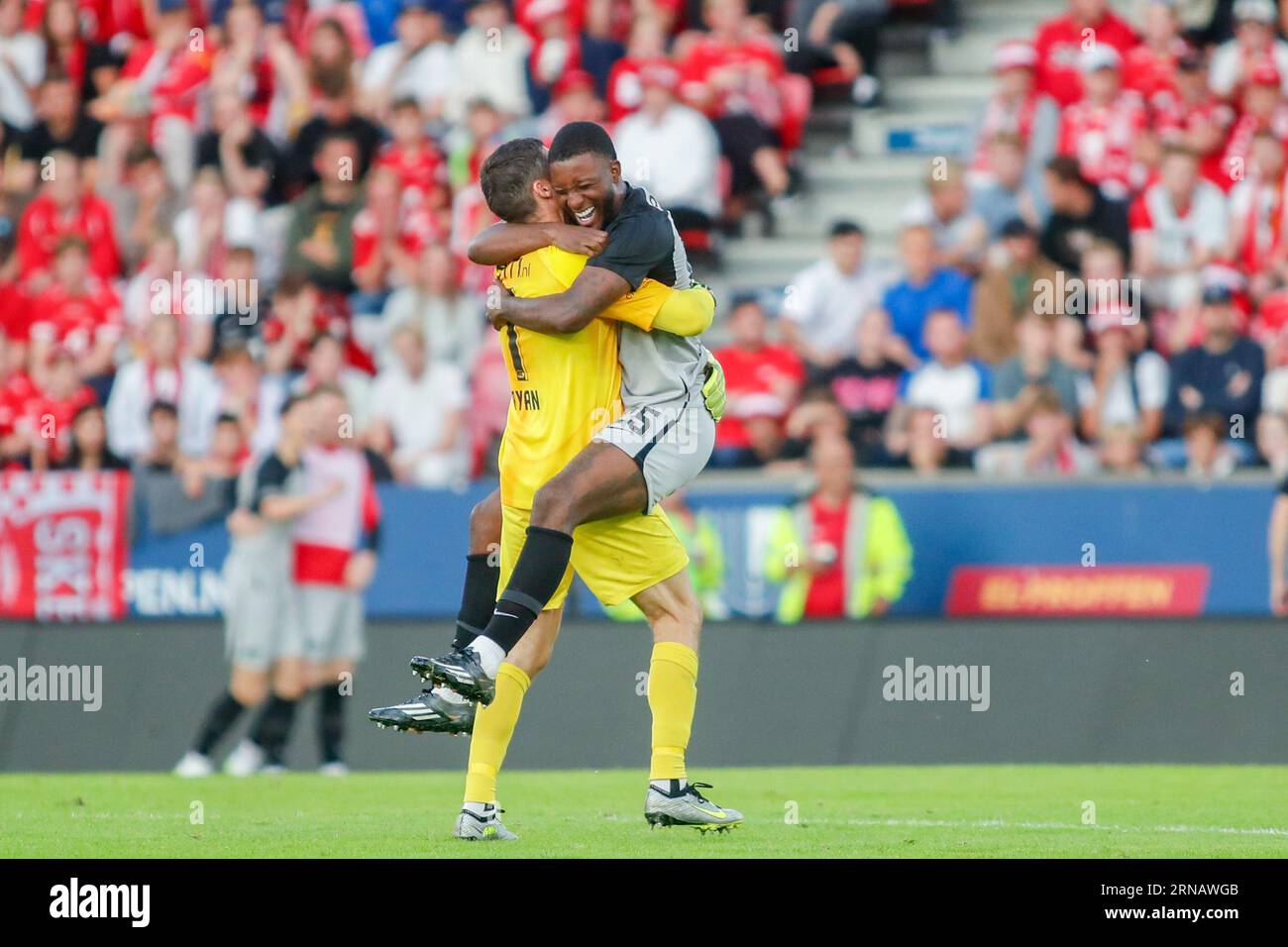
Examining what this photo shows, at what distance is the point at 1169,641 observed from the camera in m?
13.2

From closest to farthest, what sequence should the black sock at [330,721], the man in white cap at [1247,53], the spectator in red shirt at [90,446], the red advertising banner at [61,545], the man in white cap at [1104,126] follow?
the black sock at [330,721] → the red advertising banner at [61,545] → the spectator in red shirt at [90,446] → the man in white cap at [1104,126] → the man in white cap at [1247,53]

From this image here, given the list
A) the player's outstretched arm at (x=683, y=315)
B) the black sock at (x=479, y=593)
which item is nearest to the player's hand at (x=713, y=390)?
the player's outstretched arm at (x=683, y=315)

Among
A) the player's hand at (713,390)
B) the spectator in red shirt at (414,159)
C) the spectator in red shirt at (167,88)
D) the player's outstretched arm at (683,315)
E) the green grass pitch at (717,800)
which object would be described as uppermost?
the spectator in red shirt at (167,88)

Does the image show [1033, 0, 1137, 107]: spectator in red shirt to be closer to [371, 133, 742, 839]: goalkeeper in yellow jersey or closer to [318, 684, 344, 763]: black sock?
[318, 684, 344, 763]: black sock

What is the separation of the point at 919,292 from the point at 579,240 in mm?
8393

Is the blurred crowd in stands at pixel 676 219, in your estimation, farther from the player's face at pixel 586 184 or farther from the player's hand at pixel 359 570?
the player's face at pixel 586 184

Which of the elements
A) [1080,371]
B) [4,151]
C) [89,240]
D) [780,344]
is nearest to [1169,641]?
[1080,371]

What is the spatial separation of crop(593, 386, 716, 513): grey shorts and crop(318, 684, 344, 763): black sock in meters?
5.65

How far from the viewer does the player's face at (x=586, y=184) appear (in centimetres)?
832

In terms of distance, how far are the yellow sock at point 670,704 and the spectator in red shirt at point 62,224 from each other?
37.3 ft

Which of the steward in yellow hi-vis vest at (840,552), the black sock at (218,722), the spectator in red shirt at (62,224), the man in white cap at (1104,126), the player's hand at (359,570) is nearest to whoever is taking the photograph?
the black sock at (218,722)

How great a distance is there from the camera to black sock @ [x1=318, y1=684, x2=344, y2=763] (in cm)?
1374
